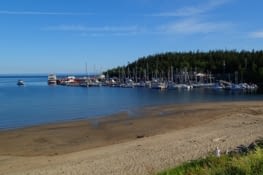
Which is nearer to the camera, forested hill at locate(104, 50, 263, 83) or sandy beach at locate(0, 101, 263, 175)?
sandy beach at locate(0, 101, 263, 175)

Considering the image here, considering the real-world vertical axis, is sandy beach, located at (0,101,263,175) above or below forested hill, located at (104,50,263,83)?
below

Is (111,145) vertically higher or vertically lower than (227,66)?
lower

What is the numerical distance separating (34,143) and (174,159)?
14.5 metres

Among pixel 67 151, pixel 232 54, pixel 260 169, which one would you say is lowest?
pixel 67 151

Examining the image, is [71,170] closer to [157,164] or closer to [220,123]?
[157,164]

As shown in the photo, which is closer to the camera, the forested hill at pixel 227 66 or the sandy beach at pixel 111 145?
the sandy beach at pixel 111 145

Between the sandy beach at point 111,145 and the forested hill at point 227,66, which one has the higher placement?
the forested hill at point 227,66

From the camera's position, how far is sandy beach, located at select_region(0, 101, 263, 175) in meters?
21.4

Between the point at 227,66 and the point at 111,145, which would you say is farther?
the point at 227,66

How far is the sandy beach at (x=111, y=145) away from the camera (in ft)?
70.4

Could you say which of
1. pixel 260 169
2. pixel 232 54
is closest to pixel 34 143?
pixel 260 169

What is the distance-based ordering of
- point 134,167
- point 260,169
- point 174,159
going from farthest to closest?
point 174,159 → point 134,167 → point 260,169

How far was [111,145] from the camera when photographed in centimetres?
3050

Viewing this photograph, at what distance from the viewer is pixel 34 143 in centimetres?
3281
